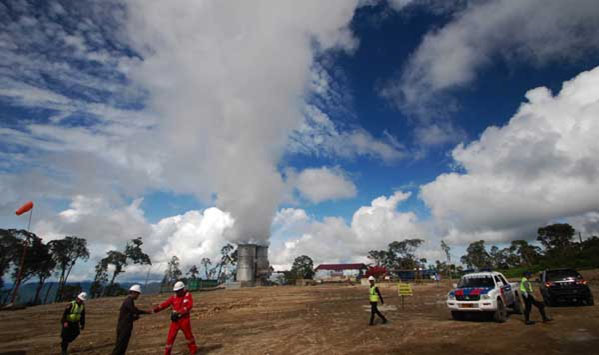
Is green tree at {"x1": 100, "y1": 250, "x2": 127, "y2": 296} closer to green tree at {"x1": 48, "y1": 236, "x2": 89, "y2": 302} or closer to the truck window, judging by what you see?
Result: green tree at {"x1": 48, "y1": 236, "x2": 89, "y2": 302}

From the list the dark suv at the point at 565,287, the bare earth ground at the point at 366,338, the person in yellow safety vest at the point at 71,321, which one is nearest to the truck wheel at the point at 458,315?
the bare earth ground at the point at 366,338

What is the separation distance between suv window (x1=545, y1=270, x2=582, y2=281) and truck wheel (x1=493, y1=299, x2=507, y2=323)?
5.81 m

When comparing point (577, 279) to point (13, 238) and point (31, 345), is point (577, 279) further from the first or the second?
point (13, 238)

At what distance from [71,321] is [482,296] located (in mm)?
14487

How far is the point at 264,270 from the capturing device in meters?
66.2

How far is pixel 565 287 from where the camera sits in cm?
1577

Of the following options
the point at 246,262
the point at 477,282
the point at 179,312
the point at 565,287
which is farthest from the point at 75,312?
the point at 246,262

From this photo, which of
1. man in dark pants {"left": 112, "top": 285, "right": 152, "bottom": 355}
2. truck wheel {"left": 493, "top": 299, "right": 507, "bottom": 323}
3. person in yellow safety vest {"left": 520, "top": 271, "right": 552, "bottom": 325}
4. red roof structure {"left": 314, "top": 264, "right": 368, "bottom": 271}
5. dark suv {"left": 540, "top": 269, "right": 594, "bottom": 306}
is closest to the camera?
man in dark pants {"left": 112, "top": 285, "right": 152, "bottom": 355}

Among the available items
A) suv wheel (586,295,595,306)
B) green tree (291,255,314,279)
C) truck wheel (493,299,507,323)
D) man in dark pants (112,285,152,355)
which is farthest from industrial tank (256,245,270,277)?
man in dark pants (112,285,152,355)

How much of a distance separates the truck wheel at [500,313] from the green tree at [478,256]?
10609 centimetres

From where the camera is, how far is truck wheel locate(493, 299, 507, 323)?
12.5 metres

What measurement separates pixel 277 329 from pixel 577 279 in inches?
600

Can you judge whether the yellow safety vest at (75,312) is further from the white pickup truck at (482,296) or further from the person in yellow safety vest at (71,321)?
the white pickup truck at (482,296)

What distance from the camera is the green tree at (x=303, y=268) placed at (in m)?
87.1
